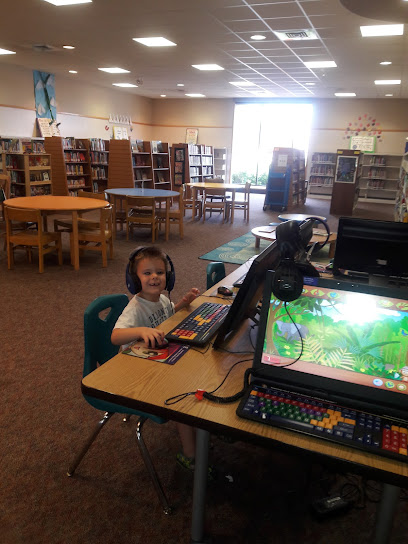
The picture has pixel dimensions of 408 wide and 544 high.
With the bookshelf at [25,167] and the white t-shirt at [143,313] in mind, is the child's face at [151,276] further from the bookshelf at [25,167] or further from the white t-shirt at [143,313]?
the bookshelf at [25,167]

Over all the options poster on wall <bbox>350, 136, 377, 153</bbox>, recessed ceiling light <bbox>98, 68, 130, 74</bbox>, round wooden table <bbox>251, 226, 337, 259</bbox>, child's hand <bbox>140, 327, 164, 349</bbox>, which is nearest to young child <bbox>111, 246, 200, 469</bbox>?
child's hand <bbox>140, 327, 164, 349</bbox>

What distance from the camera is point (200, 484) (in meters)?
1.30

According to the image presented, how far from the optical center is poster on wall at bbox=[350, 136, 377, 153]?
12.7 m

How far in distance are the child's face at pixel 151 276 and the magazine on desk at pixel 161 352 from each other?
361mm

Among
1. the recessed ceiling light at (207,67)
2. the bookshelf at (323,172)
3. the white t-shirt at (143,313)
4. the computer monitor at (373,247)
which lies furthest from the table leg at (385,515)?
the bookshelf at (323,172)

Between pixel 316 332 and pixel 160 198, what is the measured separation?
5.46 metres

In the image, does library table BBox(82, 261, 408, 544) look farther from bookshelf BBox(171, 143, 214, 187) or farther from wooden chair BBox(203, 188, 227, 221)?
bookshelf BBox(171, 143, 214, 187)

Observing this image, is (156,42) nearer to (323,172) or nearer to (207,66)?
(207,66)

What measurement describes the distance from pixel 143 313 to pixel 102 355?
0.24 m

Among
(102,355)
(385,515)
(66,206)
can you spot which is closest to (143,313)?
(102,355)

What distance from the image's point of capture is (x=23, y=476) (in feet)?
5.67

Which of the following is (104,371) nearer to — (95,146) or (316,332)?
(316,332)

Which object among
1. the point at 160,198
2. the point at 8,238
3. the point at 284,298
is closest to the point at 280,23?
the point at 160,198

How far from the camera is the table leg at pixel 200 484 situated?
1.24 meters
